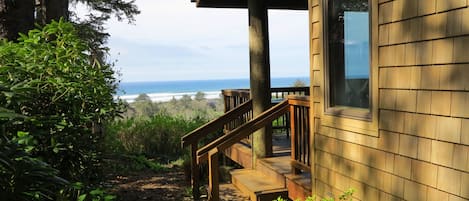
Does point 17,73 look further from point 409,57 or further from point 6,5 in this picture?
point 409,57

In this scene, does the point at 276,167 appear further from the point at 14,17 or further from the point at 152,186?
the point at 14,17

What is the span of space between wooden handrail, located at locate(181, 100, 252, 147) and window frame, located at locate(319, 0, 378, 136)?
2351 mm

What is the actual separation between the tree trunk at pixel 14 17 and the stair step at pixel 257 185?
3.40m

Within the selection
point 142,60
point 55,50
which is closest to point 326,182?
point 55,50

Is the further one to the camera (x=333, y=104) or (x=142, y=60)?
(x=142, y=60)

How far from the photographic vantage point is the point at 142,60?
94.3 metres

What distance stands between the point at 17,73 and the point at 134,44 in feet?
321

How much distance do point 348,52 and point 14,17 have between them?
3957 millimetres

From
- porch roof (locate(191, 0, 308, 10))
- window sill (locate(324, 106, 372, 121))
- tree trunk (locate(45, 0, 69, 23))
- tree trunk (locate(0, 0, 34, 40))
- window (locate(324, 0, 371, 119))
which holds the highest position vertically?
porch roof (locate(191, 0, 308, 10))

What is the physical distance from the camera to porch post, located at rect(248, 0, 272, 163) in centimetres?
536

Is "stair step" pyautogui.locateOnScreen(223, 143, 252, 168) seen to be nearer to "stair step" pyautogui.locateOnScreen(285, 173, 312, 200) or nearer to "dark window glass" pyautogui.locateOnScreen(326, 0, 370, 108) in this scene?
"stair step" pyautogui.locateOnScreen(285, 173, 312, 200)

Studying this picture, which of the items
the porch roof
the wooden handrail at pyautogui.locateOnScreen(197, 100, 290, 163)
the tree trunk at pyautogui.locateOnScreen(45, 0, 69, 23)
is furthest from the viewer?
the porch roof

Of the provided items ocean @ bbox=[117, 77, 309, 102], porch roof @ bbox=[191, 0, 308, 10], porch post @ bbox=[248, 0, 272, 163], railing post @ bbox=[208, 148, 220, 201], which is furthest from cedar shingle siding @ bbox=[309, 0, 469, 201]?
ocean @ bbox=[117, 77, 309, 102]

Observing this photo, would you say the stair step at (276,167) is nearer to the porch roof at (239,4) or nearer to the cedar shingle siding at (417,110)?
the cedar shingle siding at (417,110)
